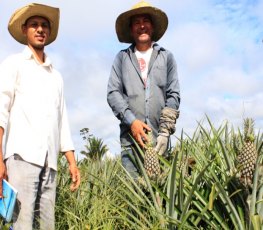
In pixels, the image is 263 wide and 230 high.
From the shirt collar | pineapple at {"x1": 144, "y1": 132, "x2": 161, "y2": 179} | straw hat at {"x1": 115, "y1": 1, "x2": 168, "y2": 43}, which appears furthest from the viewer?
straw hat at {"x1": 115, "y1": 1, "x2": 168, "y2": 43}

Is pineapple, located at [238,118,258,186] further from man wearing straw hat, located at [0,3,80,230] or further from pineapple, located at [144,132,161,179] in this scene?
man wearing straw hat, located at [0,3,80,230]

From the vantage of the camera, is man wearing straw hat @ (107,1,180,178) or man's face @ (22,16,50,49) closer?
man's face @ (22,16,50,49)

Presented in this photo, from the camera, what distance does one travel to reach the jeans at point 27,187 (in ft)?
9.36

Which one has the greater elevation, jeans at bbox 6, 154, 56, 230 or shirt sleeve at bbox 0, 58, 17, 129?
shirt sleeve at bbox 0, 58, 17, 129

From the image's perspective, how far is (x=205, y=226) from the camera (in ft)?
9.39

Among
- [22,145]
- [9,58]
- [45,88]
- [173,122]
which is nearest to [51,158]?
[22,145]

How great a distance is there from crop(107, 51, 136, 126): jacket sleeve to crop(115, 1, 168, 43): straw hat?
0.27 m

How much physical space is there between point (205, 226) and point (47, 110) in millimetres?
1328

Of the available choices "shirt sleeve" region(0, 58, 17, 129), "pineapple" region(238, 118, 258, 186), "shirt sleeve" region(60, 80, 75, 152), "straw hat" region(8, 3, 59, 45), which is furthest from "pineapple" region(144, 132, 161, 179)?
"straw hat" region(8, 3, 59, 45)

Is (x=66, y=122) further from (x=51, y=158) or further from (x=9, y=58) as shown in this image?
(x=9, y=58)

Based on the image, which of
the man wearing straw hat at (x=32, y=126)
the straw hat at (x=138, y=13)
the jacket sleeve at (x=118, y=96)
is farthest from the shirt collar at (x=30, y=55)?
the straw hat at (x=138, y=13)

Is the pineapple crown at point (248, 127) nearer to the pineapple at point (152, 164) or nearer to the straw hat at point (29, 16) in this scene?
the pineapple at point (152, 164)

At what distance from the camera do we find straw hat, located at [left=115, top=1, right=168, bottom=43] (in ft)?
12.0

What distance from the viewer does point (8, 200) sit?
2.76m
